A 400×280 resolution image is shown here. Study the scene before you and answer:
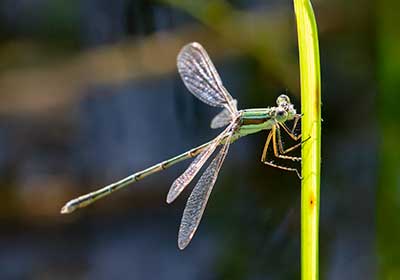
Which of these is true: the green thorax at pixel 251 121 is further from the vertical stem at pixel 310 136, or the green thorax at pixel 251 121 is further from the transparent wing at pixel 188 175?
the vertical stem at pixel 310 136

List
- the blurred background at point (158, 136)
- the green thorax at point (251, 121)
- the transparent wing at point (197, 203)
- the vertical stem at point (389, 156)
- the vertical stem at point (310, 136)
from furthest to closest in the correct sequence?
the blurred background at point (158, 136) → the vertical stem at point (389, 156) → the green thorax at point (251, 121) → the transparent wing at point (197, 203) → the vertical stem at point (310, 136)

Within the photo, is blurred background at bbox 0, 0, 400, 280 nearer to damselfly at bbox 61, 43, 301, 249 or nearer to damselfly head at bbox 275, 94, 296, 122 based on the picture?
damselfly at bbox 61, 43, 301, 249

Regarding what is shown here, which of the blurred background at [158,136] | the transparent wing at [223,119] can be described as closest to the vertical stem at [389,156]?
the blurred background at [158,136]

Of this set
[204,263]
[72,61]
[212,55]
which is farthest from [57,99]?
[204,263]

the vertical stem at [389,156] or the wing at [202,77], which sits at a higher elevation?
the wing at [202,77]

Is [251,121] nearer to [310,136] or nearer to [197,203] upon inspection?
[197,203]

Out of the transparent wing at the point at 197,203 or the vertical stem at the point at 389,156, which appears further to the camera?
the vertical stem at the point at 389,156

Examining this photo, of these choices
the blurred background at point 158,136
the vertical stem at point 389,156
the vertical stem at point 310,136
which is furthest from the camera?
the blurred background at point 158,136

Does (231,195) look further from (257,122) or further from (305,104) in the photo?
(305,104)
